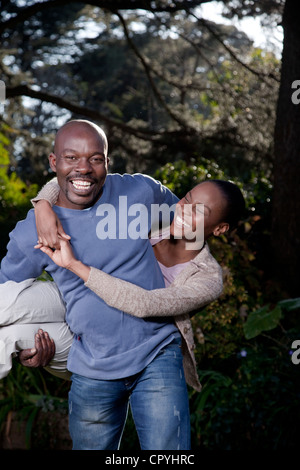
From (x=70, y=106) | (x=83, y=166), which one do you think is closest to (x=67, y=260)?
(x=83, y=166)

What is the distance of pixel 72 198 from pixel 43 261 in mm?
270

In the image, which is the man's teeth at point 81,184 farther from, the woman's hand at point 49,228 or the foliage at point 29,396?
the foliage at point 29,396

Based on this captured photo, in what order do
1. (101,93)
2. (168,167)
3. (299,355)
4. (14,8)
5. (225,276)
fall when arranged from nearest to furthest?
(299,355) < (225,276) < (168,167) < (14,8) < (101,93)

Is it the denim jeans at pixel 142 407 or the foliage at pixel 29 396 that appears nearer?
the denim jeans at pixel 142 407

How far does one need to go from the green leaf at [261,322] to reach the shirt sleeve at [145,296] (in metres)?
2.07

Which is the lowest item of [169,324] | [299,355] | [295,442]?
[295,442]

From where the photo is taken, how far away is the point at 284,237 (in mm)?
5820

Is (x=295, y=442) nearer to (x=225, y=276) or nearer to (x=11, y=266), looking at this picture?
(x=225, y=276)

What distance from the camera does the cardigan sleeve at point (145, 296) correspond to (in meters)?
2.14

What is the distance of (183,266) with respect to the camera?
2451 mm

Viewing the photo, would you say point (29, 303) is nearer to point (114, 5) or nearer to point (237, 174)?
point (237, 174)

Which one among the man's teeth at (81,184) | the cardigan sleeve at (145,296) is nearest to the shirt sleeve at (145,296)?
the cardigan sleeve at (145,296)

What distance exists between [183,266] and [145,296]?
331mm
